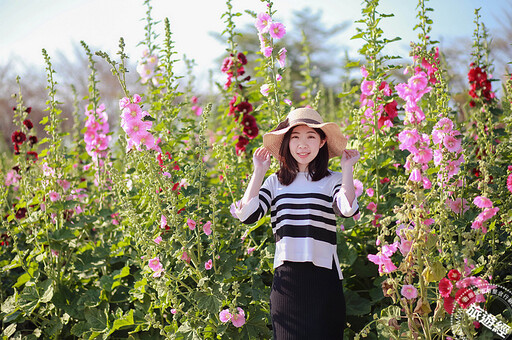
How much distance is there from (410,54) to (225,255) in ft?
4.82

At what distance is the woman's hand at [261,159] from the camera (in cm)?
231

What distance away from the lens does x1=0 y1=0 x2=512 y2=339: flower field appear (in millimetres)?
2205

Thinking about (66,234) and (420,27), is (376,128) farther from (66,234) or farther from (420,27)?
(66,234)

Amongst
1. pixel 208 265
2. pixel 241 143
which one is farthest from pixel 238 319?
pixel 241 143

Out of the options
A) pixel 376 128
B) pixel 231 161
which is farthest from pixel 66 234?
pixel 376 128

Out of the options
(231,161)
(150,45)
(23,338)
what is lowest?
(23,338)

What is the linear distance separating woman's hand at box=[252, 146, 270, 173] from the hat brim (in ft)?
0.12

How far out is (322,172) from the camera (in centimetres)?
232

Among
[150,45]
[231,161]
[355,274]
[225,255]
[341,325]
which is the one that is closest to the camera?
[341,325]

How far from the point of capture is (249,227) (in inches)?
111

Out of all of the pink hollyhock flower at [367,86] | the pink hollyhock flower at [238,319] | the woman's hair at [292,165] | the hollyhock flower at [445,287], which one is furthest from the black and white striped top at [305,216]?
the pink hollyhock flower at [367,86]

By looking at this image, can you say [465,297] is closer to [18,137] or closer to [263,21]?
[263,21]

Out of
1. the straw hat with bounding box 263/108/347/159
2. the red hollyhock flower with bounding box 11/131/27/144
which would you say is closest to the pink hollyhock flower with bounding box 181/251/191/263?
the straw hat with bounding box 263/108/347/159

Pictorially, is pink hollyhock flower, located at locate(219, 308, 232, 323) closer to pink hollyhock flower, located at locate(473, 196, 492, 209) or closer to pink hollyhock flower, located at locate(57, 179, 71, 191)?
pink hollyhock flower, located at locate(473, 196, 492, 209)
